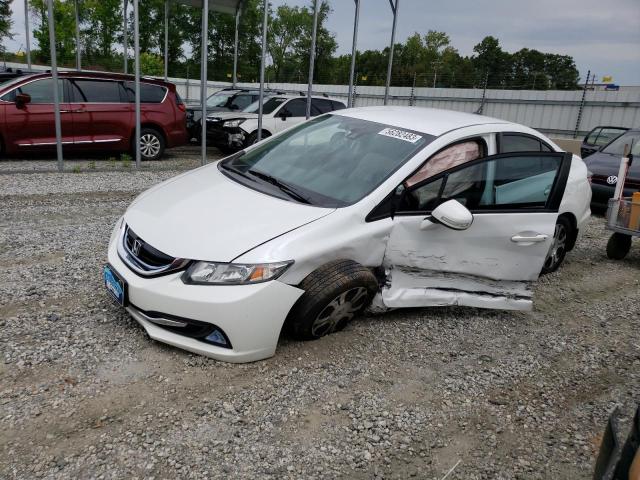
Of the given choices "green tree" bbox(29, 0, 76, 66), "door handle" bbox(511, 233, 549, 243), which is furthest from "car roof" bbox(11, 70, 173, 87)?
"green tree" bbox(29, 0, 76, 66)

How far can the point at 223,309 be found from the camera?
297cm

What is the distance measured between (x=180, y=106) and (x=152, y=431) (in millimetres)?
9354

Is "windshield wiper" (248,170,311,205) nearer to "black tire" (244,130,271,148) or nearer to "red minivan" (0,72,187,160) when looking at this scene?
"red minivan" (0,72,187,160)

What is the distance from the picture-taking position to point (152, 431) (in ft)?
8.60

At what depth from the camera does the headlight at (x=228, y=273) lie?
9.93ft

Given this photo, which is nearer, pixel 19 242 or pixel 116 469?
pixel 116 469

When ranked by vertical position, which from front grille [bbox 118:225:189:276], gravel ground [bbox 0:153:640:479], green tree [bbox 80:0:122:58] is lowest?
gravel ground [bbox 0:153:640:479]

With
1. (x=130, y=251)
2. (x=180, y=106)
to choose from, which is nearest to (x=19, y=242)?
(x=130, y=251)

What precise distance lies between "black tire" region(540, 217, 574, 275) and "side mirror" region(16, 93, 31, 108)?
347 inches

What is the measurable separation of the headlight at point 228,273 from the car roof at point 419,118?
1815mm

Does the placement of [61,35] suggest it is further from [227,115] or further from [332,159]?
[332,159]

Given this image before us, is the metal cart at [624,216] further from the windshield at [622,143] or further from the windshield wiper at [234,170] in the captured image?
the windshield at [622,143]

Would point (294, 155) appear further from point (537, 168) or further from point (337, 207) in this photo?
point (537, 168)

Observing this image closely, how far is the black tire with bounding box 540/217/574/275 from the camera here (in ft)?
18.1
